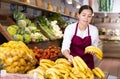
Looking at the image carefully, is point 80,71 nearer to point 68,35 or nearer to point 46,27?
point 68,35

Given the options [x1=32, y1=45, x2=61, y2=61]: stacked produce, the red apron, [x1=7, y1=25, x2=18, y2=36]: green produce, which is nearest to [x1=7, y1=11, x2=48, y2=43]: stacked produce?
[x1=7, y1=25, x2=18, y2=36]: green produce

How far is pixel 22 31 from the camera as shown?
4109 millimetres

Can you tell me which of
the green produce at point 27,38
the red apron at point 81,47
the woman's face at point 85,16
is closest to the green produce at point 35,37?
the green produce at point 27,38

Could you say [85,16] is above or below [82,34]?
above

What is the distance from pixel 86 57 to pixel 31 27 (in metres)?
1.54

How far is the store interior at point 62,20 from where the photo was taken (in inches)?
163

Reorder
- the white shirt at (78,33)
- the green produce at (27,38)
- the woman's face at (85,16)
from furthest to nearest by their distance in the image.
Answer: the green produce at (27,38) → the white shirt at (78,33) → the woman's face at (85,16)

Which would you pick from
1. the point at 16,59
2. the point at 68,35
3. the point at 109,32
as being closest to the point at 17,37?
the point at 68,35

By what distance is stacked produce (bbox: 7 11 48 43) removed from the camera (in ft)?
12.5

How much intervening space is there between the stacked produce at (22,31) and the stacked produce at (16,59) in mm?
1281

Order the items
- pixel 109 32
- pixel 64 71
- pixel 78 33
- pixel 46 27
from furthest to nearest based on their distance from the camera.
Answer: pixel 109 32 → pixel 46 27 → pixel 78 33 → pixel 64 71

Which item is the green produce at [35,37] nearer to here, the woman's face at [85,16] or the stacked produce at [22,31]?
the stacked produce at [22,31]

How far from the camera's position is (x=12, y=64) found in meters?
2.32

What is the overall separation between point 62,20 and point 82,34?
358cm
